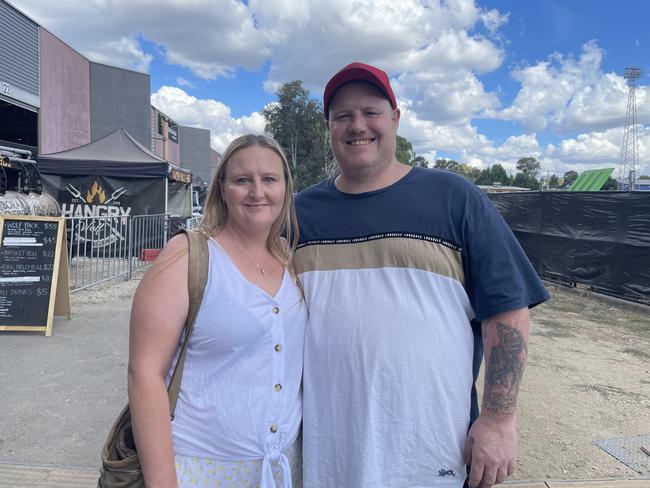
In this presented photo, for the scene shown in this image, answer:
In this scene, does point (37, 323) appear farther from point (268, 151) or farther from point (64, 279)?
point (268, 151)

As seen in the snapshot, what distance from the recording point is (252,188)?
1.72m

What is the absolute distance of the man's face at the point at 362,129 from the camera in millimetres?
1848

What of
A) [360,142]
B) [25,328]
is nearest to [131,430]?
[360,142]

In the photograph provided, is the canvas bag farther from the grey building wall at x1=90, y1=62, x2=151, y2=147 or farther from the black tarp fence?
the grey building wall at x1=90, y1=62, x2=151, y2=147

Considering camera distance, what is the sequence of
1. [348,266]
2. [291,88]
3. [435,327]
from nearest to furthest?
[435,327], [348,266], [291,88]

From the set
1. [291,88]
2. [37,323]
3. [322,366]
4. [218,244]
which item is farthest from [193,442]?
[291,88]

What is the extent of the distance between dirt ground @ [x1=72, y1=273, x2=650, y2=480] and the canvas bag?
2.51 metres

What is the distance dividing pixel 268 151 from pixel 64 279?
5.18 metres

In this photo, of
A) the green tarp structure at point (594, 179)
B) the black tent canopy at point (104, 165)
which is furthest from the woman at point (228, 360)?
the green tarp structure at point (594, 179)

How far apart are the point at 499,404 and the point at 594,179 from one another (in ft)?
70.7

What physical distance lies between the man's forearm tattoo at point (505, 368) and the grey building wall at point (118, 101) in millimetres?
27917

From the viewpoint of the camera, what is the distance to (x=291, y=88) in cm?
4156

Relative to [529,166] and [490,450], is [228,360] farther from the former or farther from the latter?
[529,166]

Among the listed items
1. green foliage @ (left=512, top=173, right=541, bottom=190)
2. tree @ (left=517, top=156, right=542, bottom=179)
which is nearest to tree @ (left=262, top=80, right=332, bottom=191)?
green foliage @ (left=512, top=173, right=541, bottom=190)
